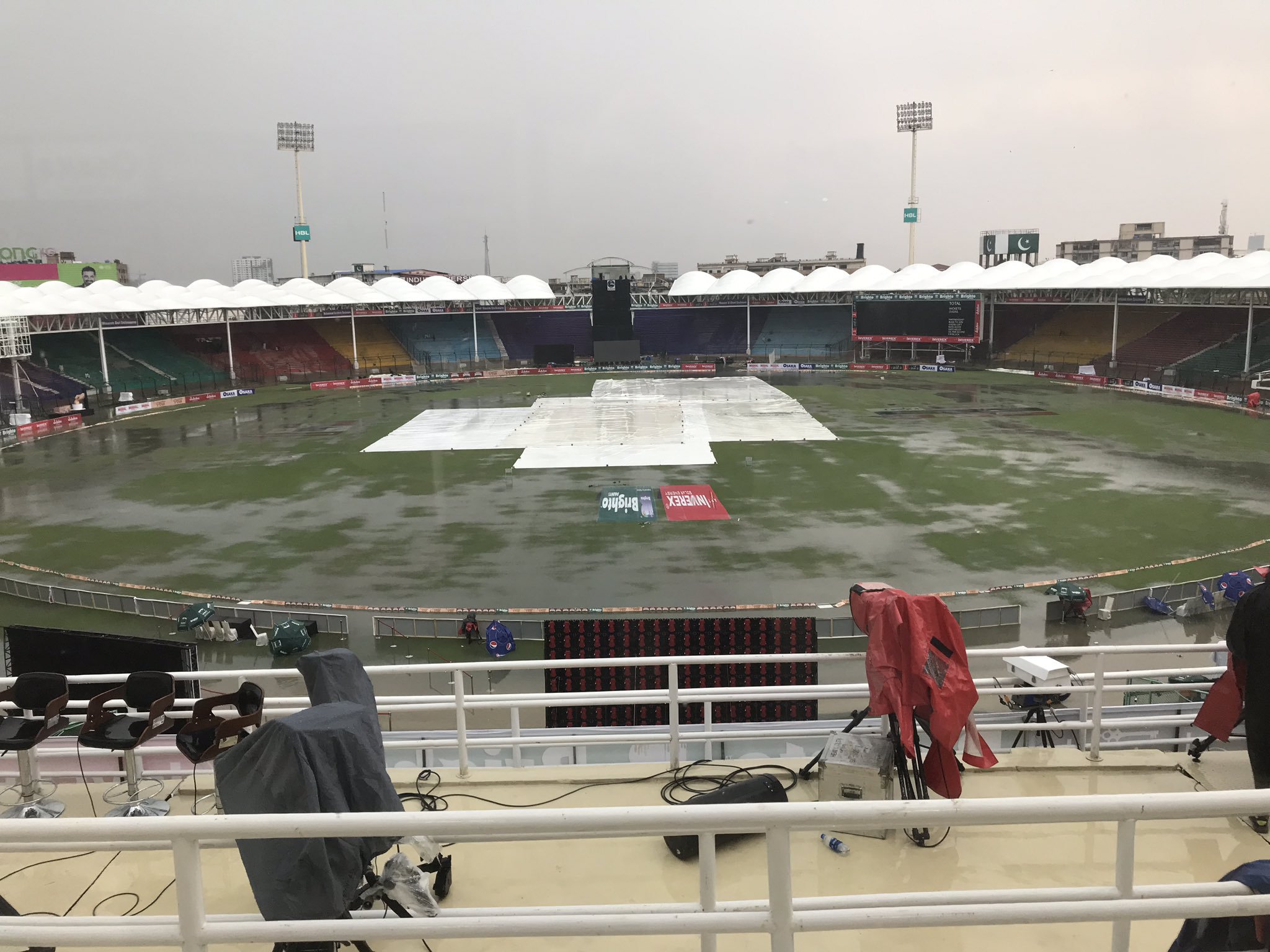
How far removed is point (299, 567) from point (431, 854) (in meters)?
23.6

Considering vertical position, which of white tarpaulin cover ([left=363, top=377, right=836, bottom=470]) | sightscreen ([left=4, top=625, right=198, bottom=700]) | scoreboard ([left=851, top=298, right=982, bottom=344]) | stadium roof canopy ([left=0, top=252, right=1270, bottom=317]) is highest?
stadium roof canopy ([left=0, top=252, right=1270, bottom=317])

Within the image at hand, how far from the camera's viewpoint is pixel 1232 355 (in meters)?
62.0

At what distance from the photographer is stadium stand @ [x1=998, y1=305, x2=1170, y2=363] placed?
73.1m

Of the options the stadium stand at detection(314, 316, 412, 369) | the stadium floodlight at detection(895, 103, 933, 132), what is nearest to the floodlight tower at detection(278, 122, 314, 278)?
the stadium stand at detection(314, 316, 412, 369)

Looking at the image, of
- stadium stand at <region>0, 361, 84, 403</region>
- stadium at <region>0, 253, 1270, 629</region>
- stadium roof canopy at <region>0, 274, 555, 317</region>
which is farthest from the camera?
stadium roof canopy at <region>0, 274, 555, 317</region>

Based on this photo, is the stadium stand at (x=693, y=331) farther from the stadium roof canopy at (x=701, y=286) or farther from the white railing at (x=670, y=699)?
the white railing at (x=670, y=699)

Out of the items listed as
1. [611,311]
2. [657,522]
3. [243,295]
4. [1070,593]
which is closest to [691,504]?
[657,522]

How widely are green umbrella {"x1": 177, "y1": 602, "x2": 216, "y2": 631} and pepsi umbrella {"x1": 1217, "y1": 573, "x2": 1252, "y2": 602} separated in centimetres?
2339

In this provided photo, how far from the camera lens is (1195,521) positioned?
29703mm

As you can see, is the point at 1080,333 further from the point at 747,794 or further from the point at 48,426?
the point at 747,794

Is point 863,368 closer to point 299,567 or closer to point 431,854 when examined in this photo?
point 299,567

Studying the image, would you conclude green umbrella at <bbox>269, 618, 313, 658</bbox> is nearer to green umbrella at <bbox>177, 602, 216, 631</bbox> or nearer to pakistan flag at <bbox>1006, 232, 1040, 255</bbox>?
green umbrella at <bbox>177, 602, 216, 631</bbox>

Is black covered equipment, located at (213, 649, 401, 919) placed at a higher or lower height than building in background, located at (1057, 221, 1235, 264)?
lower

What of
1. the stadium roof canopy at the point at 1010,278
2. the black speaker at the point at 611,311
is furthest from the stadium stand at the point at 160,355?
the stadium roof canopy at the point at 1010,278
